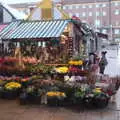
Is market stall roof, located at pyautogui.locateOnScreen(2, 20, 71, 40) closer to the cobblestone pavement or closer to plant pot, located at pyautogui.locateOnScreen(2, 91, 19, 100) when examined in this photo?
plant pot, located at pyautogui.locateOnScreen(2, 91, 19, 100)

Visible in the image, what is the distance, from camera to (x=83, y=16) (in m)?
115

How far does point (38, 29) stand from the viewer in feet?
60.7

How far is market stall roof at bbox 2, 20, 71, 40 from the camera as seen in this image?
57.5ft

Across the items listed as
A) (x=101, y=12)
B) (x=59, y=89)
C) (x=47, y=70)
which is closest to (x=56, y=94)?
(x=59, y=89)

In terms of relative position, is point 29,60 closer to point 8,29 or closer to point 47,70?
point 47,70

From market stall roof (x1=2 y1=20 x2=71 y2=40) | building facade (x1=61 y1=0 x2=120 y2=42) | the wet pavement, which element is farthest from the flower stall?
building facade (x1=61 y1=0 x2=120 y2=42)

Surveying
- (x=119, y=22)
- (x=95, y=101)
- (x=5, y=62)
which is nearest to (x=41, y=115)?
(x=95, y=101)

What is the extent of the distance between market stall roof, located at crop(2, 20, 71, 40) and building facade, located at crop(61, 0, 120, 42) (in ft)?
295

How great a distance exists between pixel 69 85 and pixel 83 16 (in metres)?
104

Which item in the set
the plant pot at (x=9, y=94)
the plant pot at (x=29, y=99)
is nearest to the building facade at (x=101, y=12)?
the plant pot at (x=9, y=94)

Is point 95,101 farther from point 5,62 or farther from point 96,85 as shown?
point 5,62

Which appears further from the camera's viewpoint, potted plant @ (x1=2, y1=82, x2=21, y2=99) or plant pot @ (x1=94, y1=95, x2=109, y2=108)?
potted plant @ (x1=2, y1=82, x2=21, y2=99)

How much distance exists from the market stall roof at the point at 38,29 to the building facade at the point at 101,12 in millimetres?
89905

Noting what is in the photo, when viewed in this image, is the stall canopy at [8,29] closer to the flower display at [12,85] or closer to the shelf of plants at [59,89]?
the shelf of plants at [59,89]
